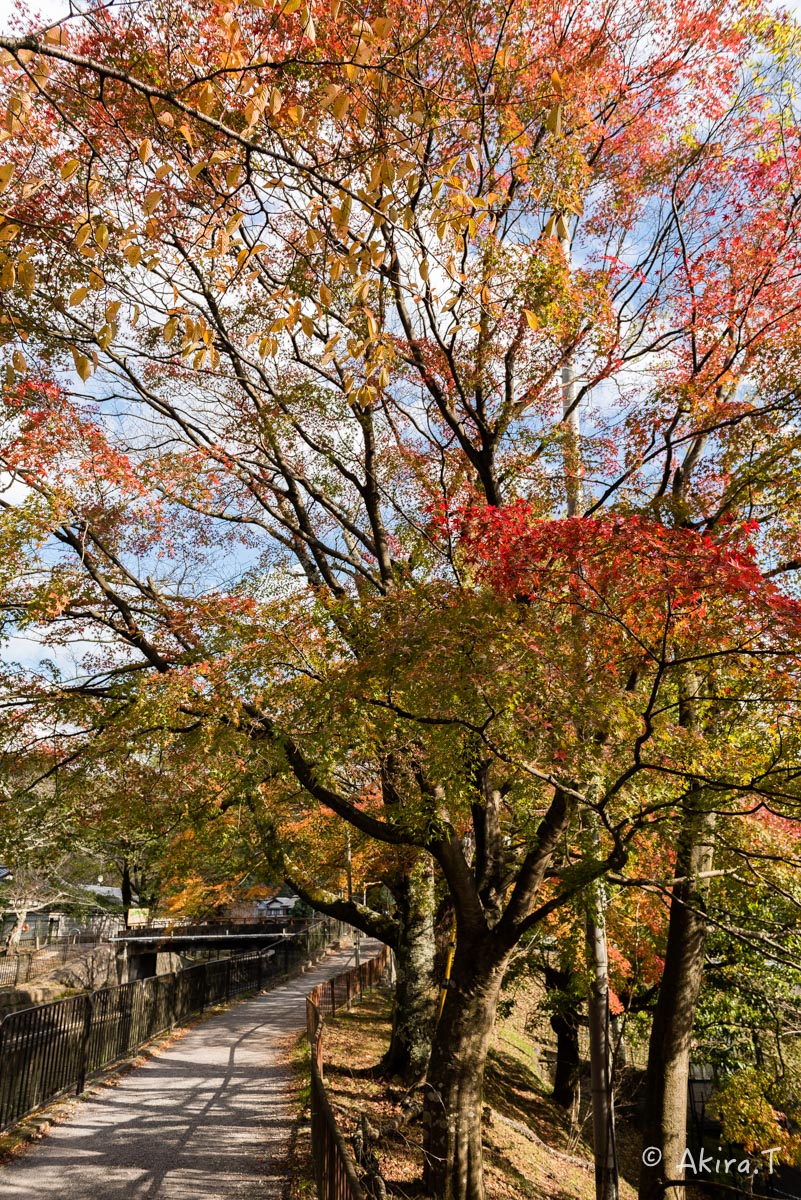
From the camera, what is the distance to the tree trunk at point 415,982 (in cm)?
1246

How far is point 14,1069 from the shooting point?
902cm

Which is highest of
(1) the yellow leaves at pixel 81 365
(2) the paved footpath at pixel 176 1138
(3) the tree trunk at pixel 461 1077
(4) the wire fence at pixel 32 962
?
(1) the yellow leaves at pixel 81 365

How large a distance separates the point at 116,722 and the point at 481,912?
5.21m

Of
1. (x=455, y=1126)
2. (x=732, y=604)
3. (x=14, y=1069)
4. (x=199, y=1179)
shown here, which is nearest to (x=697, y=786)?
(x=732, y=604)

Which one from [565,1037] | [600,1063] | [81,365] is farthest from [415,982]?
[81,365]

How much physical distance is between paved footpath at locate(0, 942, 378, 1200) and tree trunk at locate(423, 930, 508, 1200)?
5.66 feet

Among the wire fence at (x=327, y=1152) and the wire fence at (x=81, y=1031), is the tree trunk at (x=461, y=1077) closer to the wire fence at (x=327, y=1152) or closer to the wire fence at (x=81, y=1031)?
the wire fence at (x=327, y=1152)

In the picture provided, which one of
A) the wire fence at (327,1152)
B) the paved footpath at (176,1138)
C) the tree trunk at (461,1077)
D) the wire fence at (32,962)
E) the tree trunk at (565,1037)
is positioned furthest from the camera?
the wire fence at (32,962)

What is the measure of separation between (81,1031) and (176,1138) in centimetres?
Answer: 272

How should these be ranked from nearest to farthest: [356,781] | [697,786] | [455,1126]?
[697,786] < [455,1126] < [356,781]

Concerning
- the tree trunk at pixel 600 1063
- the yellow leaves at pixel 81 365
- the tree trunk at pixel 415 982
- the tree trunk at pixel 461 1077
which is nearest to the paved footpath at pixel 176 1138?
the tree trunk at pixel 461 1077

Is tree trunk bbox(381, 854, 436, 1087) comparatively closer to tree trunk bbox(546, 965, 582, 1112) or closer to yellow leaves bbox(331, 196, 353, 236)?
tree trunk bbox(546, 965, 582, 1112)

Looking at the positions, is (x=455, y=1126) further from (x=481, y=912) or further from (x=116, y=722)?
(x=116, y=722)

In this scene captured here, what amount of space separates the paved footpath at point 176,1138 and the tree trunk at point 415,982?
6.61 feet
